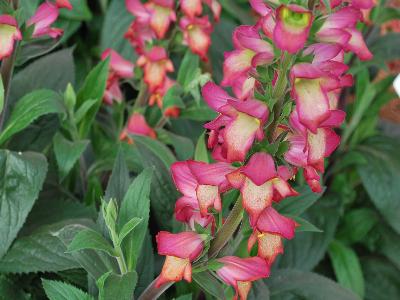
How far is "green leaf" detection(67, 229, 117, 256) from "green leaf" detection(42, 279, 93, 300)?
0.07 metres

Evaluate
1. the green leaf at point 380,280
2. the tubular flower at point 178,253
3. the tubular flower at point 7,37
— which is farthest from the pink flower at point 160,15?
the green leaf at point 380,280

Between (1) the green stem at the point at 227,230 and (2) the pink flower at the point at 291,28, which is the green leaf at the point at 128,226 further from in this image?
(2) the pink flower at the point at 291,28

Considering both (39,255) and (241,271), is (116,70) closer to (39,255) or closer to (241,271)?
(39,255)

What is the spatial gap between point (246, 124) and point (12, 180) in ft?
1.72

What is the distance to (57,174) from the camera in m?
1.27

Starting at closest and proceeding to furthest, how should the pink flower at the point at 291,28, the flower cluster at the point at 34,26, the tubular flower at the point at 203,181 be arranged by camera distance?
the pink flower at the point at 291,28 → the tubular flower at the point at 203,181 → the flower cluster at the point at 34,26

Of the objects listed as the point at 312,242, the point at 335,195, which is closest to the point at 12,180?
the point at 312,242

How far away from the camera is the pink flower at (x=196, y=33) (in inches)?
49.7

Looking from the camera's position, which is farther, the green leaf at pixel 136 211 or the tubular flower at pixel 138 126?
the tubular flower at pixel 138 126

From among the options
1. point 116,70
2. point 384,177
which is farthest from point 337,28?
point 384,177

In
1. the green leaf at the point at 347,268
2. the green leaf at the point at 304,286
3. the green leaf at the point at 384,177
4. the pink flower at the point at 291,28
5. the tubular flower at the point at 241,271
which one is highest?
the pink flower at the point at 291,28

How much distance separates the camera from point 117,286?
863 mm

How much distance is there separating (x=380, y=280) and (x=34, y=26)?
988mm

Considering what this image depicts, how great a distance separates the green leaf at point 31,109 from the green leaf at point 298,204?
401mm
